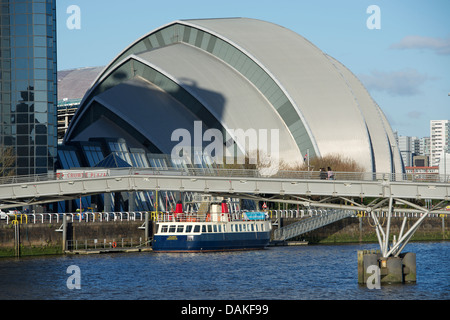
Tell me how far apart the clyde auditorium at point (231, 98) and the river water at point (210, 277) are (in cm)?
3991

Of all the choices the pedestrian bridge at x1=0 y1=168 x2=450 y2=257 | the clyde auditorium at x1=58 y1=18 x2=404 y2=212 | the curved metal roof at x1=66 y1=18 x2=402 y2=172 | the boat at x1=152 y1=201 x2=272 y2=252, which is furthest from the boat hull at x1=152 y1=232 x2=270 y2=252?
the curved metal roof at x1=66 y1=18 x2=402 y2=172

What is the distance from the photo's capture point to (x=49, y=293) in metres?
53.2

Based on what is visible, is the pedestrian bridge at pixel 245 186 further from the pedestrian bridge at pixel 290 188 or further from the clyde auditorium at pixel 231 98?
the clyde auditorium at pixel 231 98

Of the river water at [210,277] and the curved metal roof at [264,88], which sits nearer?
the river water at [210,277]

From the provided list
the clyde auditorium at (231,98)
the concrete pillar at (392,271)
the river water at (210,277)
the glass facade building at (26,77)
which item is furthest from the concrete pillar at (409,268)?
the clyde auditorium at (231,98)

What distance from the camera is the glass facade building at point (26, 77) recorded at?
90812 mm

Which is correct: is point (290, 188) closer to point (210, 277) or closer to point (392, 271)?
point (210, 277)

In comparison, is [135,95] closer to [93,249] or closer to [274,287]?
[93,249]

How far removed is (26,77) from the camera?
9125 cm

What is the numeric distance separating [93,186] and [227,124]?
52.9 m

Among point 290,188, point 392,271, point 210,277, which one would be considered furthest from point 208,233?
point 392,271

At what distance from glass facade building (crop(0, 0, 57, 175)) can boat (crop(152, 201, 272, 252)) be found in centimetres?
1657

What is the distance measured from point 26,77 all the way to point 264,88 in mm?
36549
